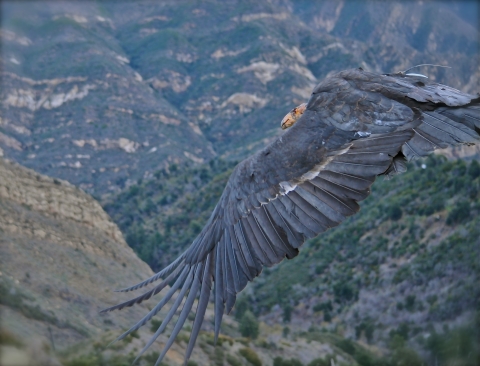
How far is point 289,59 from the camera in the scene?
341 ft

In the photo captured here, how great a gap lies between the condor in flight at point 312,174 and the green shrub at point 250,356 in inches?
539

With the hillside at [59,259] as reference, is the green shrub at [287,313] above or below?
below

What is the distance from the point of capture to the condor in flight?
745 centimetres

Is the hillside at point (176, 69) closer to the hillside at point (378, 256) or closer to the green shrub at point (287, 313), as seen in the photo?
the hillside at point (378, 256)

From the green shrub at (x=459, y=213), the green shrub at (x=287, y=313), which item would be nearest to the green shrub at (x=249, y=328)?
the green shrub at (x=287, y=313)

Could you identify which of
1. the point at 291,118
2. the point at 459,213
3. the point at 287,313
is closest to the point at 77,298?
the point at 291,118

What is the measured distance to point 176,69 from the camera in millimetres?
109438

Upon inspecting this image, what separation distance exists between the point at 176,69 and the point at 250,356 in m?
91.2

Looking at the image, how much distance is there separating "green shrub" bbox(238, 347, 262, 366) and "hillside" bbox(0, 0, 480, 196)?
131 ft

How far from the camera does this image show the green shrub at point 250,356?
21250 millimetres

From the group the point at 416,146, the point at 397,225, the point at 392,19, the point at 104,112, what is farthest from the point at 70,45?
the point at 416,146

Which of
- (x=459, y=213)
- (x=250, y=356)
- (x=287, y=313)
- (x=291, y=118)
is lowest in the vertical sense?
(x=287, y=313)

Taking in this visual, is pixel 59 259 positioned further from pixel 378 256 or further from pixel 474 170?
pixel 474 170

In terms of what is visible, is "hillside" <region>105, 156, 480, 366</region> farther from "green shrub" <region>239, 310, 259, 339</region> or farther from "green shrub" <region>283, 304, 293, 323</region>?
"green shrub" <region>239, 310, 259, 339</region>
